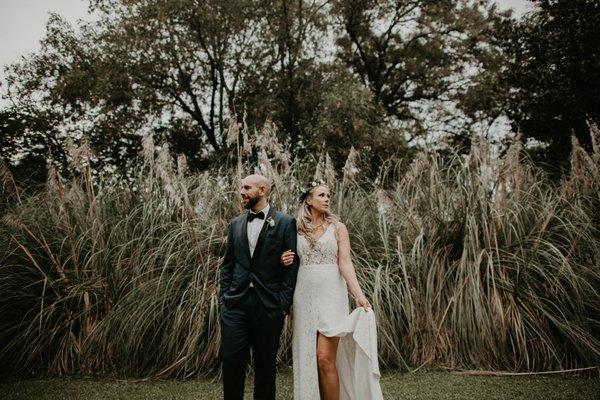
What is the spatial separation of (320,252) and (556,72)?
13.5 metres

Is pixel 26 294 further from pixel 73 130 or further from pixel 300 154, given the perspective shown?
pixel 73 130

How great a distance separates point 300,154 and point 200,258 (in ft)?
36.4

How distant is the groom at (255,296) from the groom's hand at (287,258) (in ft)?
0.17

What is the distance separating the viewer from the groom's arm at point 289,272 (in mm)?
3459

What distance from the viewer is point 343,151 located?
47.9ft

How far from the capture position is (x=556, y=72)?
46.3 feet

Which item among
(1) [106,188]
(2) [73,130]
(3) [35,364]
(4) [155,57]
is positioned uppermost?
(4) [155,57]

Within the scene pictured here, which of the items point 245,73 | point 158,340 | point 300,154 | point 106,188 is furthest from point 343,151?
point 158,340

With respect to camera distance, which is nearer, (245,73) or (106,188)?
(106,188)

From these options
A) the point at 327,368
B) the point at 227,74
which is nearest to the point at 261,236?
the point at 327,368

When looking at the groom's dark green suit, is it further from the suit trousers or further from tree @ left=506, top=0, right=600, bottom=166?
tree @ left=506, top=0, right=600, bottom=166

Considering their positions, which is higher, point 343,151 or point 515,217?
point 343,151

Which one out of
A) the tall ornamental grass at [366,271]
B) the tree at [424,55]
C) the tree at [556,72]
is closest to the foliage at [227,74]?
the tree at [424,55]

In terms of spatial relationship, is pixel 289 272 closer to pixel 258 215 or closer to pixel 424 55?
pixel 258 215
